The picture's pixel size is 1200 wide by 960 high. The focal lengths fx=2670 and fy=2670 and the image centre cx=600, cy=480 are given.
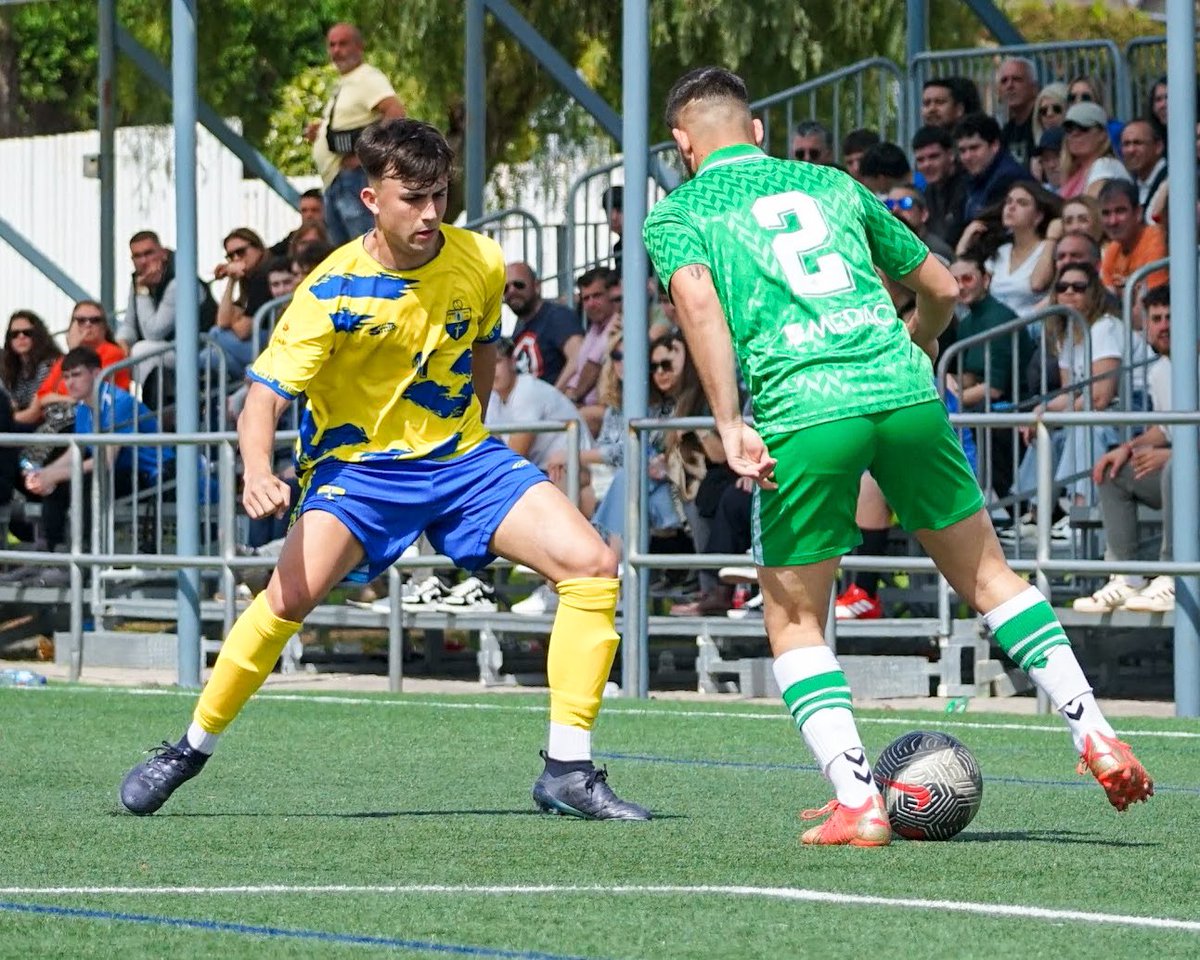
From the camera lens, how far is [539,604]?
42.8ft

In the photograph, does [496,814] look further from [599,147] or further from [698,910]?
[599,147]

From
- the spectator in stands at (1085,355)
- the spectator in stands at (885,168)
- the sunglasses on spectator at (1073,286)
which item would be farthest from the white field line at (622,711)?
the spectator in stands at (885,168)

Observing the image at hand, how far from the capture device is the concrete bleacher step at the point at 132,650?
13.7 metres

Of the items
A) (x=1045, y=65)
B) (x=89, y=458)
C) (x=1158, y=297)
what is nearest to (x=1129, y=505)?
(x=1158, y=297)

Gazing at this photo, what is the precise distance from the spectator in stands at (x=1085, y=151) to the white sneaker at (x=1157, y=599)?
3.70 m

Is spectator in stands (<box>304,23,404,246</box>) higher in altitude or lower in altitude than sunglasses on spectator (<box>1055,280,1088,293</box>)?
higher

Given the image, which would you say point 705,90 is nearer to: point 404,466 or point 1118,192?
point 404,466

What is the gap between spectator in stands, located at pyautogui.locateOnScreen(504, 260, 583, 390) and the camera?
1526cm

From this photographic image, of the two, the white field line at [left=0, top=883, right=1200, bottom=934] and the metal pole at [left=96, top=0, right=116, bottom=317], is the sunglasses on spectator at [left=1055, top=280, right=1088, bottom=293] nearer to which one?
the white field line at [left=0, top=883, right=1200, bottom=934]

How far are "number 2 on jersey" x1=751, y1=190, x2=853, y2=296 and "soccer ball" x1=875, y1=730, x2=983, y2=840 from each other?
1.26 metres

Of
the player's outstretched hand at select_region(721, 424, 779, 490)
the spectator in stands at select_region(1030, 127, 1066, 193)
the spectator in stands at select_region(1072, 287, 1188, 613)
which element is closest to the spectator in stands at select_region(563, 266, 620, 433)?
the spectator in stands at select_region(1030, 127, 1066, 193)

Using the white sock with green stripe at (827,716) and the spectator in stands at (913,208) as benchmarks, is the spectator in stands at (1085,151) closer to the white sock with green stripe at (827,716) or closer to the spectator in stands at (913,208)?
the spectator in stands at (913,208)

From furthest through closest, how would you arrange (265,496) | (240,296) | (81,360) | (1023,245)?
1. (240,296)
2. (81,360)
3. (1023,245)
4. (265,496)

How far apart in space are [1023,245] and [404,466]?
23.6ft
